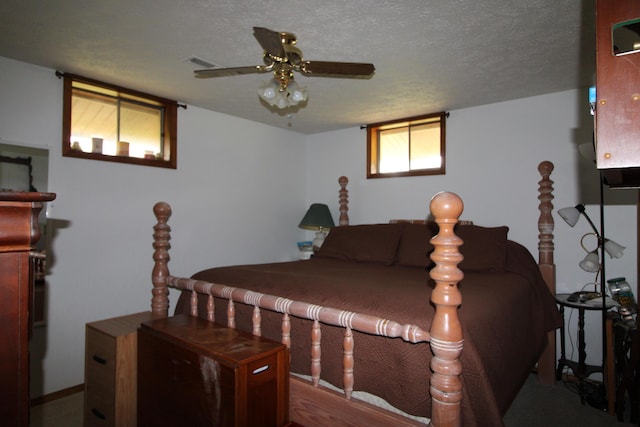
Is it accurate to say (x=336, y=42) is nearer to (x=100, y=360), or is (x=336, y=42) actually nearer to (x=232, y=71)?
(x=232, y=71)

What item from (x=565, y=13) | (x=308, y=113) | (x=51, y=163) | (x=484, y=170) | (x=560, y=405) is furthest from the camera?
(x=308, y=113)

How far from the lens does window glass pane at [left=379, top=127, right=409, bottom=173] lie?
377 centimetres

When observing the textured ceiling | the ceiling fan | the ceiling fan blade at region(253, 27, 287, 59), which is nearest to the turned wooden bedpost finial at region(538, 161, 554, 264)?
the textured ceiling

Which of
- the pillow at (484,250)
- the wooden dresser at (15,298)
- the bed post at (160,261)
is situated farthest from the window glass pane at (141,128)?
the pillow at (484,250)

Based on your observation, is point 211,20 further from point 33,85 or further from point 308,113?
point 308,113

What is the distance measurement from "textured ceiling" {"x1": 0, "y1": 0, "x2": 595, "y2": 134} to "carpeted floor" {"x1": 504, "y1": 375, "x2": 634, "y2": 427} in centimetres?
218

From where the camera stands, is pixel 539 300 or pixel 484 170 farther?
pixel 484 170

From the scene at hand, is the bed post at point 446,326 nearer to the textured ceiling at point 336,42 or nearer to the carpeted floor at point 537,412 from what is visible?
the textured ceiling at point 336,42

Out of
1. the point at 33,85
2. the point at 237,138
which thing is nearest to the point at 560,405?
the point at 237,138

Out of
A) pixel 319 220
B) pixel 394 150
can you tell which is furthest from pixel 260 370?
pixel 394 150

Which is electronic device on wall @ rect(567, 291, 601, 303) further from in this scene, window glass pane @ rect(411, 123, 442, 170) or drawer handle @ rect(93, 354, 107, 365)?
drawer handle @ rect(93, 354, 107, 365)

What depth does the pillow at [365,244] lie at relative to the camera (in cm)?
290

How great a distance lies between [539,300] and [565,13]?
5.42 ft

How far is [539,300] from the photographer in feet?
7.46
